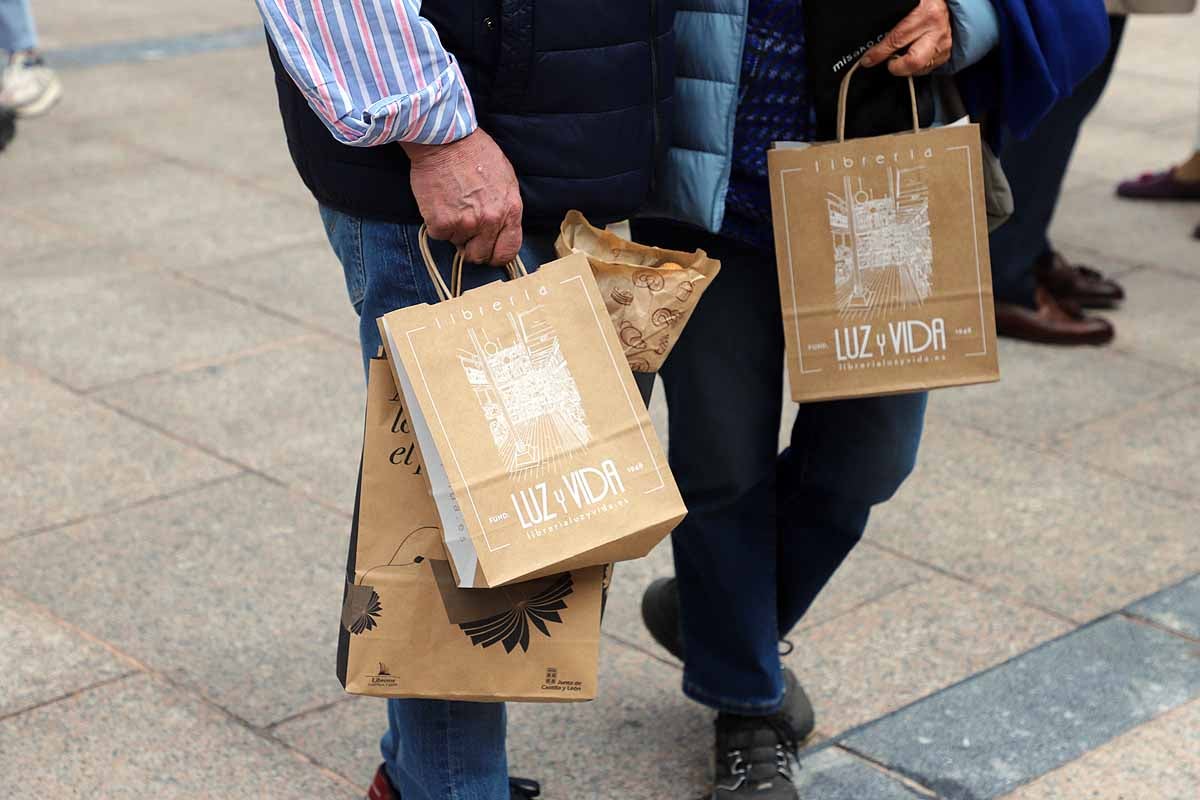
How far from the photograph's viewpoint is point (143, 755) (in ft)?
9.86

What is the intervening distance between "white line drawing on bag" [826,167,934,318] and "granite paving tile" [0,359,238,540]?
223cm

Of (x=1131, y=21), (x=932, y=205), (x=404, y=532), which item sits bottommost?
(x=1131, y=21)

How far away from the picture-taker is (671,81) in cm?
230

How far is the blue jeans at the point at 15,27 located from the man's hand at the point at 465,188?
5864mm

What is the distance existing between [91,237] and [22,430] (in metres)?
1.89

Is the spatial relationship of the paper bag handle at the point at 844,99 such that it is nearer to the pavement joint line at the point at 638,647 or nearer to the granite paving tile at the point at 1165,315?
the pavement joint line at the point at 638,647

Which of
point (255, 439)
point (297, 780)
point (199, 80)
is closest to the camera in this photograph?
point (297, 780)

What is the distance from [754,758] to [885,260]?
999mm

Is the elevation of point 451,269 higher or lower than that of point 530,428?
higher

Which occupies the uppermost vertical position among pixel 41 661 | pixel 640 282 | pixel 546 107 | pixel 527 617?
pixel 546 107

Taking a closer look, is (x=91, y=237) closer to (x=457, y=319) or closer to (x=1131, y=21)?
(x=457, y=319)

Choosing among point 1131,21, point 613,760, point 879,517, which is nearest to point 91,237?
point 879,517

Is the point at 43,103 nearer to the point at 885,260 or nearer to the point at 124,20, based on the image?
the point at 124,20

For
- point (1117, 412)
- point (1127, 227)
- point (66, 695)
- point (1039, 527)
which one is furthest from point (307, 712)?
point (1127, 227)
